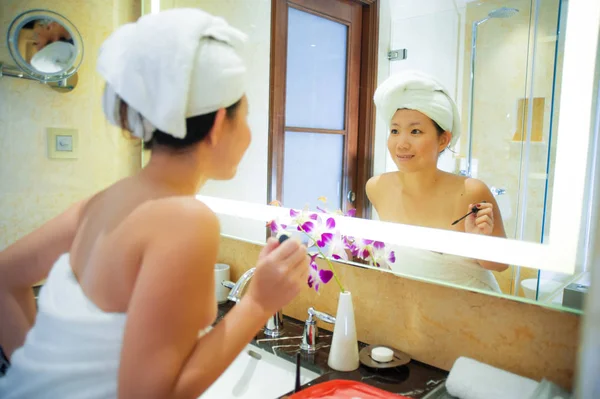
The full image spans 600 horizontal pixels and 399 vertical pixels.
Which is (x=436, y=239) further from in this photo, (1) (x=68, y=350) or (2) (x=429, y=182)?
(1) (x=68, y=350)

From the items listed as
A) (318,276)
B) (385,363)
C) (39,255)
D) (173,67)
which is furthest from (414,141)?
(39,255)

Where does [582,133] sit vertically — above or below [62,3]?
below

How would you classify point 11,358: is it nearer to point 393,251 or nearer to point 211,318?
point 211,318

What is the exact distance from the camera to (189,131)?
50 centimetres

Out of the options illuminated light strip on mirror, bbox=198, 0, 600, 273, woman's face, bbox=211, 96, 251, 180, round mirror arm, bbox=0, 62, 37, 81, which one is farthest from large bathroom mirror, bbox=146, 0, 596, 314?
round mirror arm, bbox=0, 62, 37, 81

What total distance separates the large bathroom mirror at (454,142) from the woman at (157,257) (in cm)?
29

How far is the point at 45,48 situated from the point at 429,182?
98 cm

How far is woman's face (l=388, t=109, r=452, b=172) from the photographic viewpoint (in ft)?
2.81

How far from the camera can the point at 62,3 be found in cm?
111

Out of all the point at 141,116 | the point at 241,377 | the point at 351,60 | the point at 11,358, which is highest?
the point at 351,60

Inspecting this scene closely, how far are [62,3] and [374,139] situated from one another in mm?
855

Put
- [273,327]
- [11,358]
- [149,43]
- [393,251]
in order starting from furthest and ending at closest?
[273,327] < [393,251] < [11,358] < [149,43]

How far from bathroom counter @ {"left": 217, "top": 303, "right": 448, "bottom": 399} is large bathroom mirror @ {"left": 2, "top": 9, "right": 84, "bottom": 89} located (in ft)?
2.52

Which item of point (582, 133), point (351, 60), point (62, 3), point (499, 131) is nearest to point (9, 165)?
point (62, 3)
